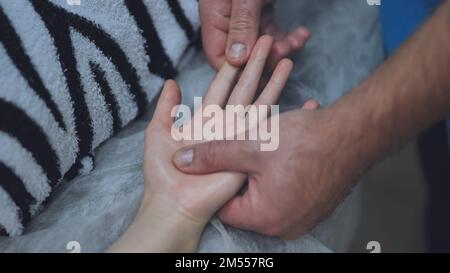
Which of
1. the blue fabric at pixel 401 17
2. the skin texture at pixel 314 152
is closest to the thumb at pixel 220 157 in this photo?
the skin texture at pixel 314 152

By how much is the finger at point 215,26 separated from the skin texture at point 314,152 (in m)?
0.19

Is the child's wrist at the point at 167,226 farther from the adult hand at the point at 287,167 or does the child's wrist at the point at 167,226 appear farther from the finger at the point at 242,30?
the finger at the point at 242,30

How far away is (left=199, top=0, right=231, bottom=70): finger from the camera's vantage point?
761 millimetres

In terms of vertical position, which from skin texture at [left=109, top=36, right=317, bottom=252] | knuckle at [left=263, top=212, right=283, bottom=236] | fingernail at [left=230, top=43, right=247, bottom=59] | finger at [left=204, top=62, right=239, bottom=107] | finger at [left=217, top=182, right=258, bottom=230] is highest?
fingernail at [left=230, top=43, right=247, bottom=59]

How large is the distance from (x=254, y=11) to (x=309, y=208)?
0.31 metres

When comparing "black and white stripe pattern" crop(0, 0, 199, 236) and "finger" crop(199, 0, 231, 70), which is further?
"finger" crop(199, 0, 231, 70)

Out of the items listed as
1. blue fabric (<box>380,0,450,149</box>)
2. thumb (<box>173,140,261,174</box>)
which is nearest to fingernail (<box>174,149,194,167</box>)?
thumb (<box>173,140,261,174</box>)

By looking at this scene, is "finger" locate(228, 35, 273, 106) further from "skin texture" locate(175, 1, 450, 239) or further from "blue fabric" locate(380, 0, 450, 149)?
"blue fabric" locate(380, 0, 450, 149)

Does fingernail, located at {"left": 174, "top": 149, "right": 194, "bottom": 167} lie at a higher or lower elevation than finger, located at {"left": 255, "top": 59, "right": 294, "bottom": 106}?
lower

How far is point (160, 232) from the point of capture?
58 centimetres

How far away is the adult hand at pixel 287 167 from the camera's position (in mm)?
604

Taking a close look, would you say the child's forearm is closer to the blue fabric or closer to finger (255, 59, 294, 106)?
finger (255, 59, 294, 106)

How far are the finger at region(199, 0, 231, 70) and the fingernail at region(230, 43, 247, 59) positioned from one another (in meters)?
0.04

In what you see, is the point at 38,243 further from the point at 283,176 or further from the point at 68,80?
the point at 283,176
